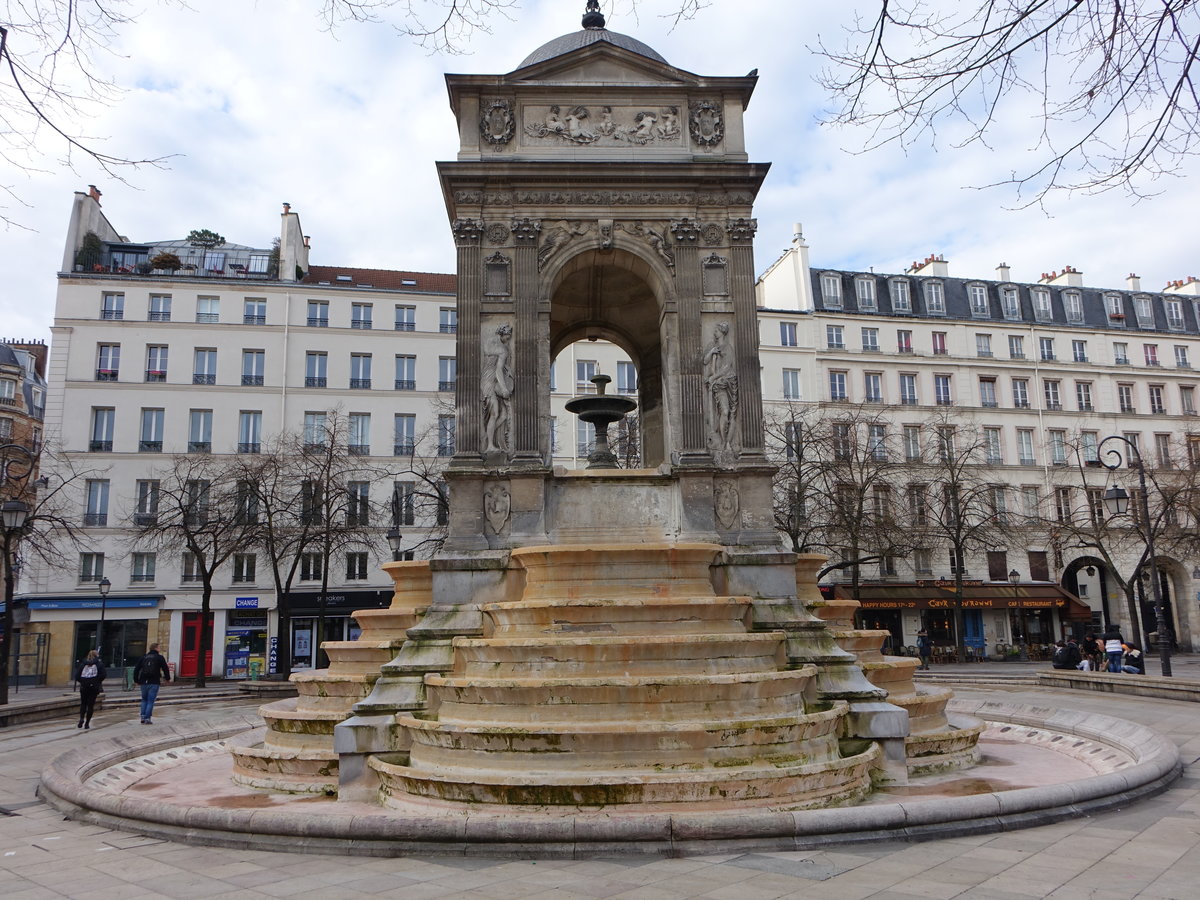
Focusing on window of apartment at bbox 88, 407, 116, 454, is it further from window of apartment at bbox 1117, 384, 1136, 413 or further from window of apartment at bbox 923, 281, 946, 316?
window of apartment at bbox 1117, 384, 1136, 413

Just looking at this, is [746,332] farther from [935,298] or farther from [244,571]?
[935,298]

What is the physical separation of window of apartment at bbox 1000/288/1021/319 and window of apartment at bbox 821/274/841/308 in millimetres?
10310

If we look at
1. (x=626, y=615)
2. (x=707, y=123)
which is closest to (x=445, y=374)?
(x=707, y=123)

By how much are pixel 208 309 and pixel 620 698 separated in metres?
41.3

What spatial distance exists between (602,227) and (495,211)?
1700mm

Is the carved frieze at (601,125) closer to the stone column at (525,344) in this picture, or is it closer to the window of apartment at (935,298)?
the stone column at (525,344)

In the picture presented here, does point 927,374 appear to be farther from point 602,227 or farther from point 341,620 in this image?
point 602,227

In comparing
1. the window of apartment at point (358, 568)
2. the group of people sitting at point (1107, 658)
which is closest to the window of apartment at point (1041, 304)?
the group of people sitting at point (1107, 658)

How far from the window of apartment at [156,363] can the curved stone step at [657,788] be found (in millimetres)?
40022

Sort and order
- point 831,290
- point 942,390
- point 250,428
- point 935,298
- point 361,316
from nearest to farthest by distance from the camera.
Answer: point 250,428 < point 361,316 < point 942,390 < point 831,290 < point 935,298

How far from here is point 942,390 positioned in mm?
50094

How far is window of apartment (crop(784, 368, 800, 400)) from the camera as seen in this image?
48.6 metres

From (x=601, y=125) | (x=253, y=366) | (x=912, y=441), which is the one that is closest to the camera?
(x=601, y=125)

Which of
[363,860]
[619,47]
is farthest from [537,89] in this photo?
[363,860]
